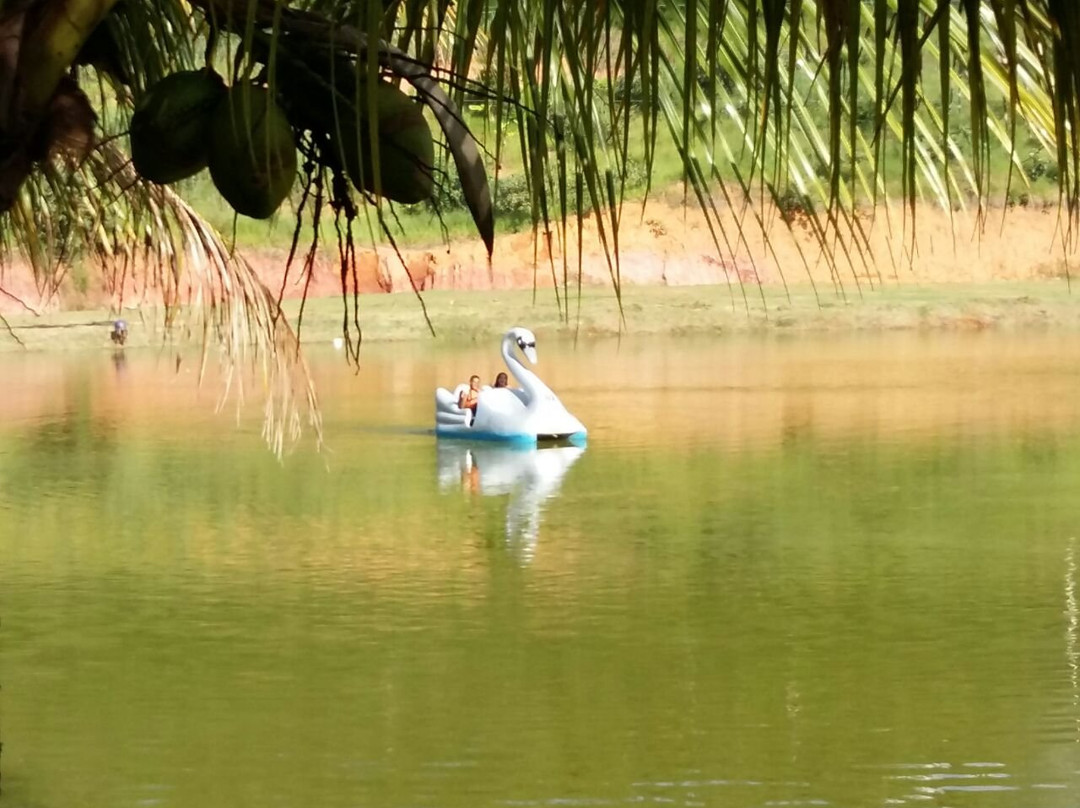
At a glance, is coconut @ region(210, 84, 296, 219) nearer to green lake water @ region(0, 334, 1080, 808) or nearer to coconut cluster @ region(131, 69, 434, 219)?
coconut cluster @ region(131, 69, 434, 219)

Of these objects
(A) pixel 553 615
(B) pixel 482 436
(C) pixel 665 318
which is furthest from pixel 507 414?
(C) pixel 665 318

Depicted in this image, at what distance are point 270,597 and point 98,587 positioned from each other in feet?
3.12

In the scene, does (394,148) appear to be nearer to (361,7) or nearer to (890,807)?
(361,7)

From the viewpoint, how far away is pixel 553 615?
9.04 metres

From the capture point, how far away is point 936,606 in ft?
29.7

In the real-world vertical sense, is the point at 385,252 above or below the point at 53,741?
above

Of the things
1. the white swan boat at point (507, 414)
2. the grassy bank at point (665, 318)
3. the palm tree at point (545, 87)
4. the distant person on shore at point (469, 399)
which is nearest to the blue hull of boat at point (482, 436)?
the white swan boat at point (507, 414)

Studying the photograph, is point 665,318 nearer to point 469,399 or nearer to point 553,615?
point 469,399

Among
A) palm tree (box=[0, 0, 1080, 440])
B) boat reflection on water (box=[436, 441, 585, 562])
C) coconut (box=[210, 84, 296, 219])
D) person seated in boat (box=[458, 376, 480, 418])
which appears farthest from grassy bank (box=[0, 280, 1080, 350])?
coconut (box=[210, 84, 296, 219])

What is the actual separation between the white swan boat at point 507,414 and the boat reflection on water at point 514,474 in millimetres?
127

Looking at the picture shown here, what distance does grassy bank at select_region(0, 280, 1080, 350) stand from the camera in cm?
3036

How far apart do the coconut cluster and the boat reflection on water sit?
31.3 ft

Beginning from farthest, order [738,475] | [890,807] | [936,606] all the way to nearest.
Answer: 1. [738,475]
2. [936,606]
3. [890,807]

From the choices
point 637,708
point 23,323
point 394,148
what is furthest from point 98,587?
point 23,323
